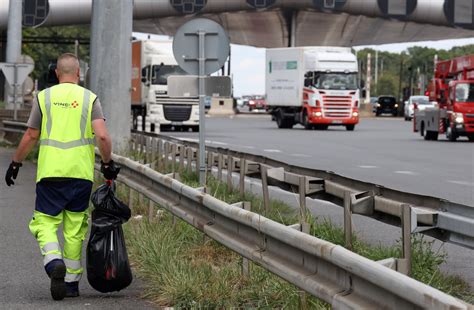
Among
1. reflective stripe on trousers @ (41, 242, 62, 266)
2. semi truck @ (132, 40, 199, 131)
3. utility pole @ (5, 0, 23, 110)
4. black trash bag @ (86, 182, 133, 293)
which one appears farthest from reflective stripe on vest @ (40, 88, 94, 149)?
semi truck @ (132, 40, 199, 131)

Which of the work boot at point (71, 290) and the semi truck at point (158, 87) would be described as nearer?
the work boot at point (71, 290)

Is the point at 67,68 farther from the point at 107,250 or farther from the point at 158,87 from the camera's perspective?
the point at 158,87

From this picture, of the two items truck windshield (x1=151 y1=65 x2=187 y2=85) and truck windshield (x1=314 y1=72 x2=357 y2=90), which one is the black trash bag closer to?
truck windshield (x1=151 y1=65 x2=187 y2=85)

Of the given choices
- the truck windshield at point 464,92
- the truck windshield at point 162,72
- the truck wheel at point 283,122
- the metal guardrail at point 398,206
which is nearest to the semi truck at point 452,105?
the truck windshield at point 464,92

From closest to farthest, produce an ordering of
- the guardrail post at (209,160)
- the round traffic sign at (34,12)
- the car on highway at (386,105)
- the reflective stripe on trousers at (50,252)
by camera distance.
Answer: the reflective stripe on trousers at (50,252)
the guardrail post at (209,160)
the round traffic sign at (34,12)
the car on highway at (386,105)

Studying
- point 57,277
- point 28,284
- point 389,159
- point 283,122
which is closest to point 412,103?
point 283,122

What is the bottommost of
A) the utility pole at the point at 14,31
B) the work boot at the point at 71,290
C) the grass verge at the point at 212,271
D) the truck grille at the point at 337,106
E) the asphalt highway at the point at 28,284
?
the asphalt highway at the point at 28,284

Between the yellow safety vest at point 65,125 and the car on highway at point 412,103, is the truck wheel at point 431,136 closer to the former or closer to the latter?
the car on highway at point 412,103

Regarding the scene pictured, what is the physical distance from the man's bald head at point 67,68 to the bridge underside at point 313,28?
250ft

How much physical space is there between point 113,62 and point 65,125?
1096 centimetres

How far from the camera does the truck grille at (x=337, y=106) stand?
53.5 m

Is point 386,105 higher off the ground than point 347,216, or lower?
higher

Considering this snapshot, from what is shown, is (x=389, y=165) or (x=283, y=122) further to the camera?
(x=283, y=122)

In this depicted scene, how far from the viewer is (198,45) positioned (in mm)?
15367
